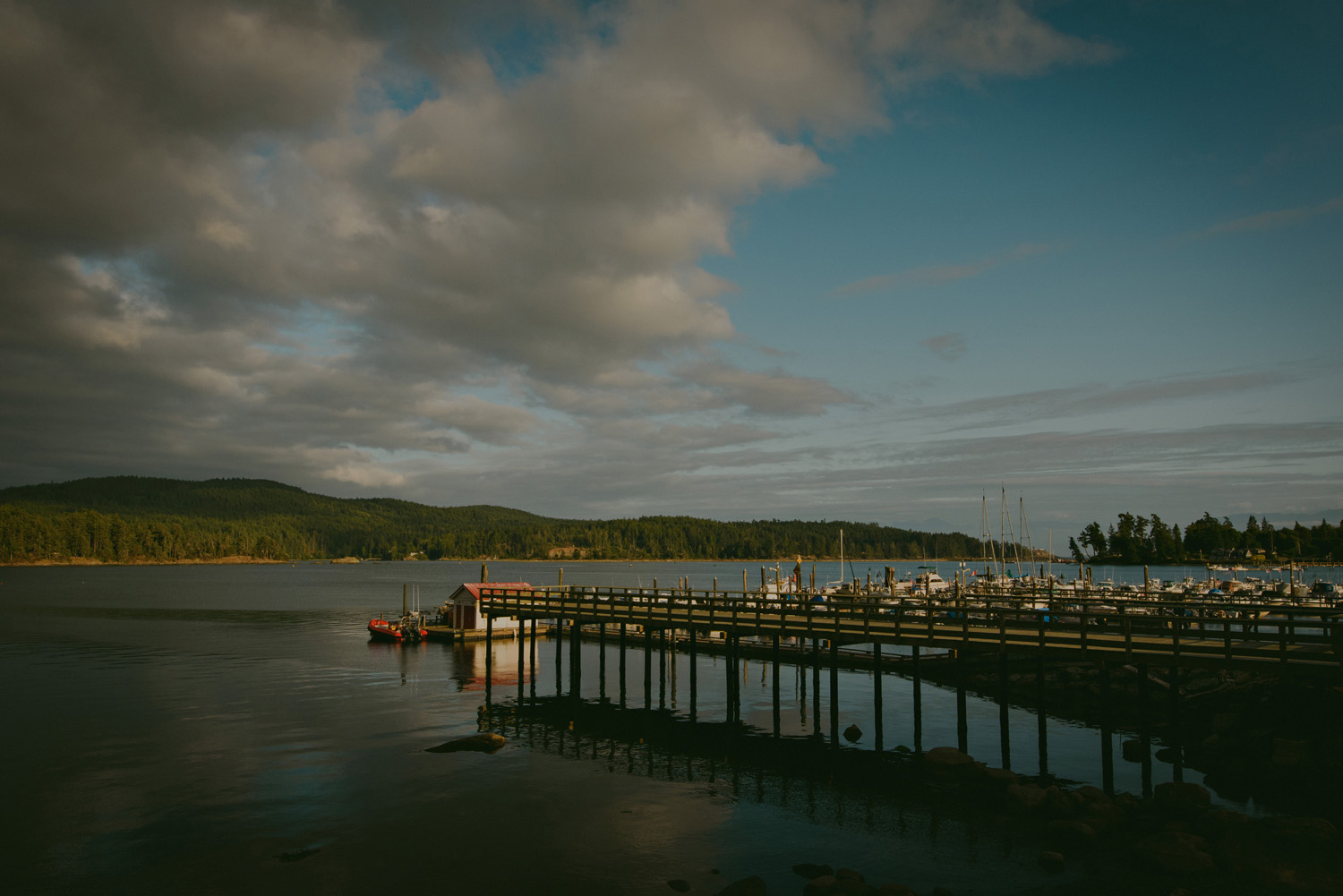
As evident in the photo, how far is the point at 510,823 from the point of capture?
71.6 feet

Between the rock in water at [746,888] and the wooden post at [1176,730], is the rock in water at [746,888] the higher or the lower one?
the lower one

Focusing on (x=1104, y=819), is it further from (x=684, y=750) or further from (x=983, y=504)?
(x=983, y=504)

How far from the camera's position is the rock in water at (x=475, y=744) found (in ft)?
98.0

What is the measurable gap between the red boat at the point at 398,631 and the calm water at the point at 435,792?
12894mm

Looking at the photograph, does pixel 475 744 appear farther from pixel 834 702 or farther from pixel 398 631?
pixel 398 631

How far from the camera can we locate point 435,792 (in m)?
24.6

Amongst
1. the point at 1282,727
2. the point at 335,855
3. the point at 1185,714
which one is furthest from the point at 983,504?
the point at 335,855

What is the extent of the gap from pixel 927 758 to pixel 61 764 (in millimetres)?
29643

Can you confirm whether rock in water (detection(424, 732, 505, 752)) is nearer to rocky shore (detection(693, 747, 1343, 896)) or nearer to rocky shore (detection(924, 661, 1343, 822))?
rocky shore (detection(693, 747, 1343, 896))

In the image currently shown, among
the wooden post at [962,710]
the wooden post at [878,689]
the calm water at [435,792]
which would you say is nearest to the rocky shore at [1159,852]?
the calm water at [435,792]

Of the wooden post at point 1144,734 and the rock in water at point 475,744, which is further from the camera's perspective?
the rock in water at point 475,744

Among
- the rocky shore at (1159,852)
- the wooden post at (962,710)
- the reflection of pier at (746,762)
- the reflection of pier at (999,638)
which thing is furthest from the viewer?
the wooden post at (962,710)

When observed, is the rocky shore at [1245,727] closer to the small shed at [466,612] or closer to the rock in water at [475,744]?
the rock in water at [475,744]

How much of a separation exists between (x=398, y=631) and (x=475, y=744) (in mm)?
35703
